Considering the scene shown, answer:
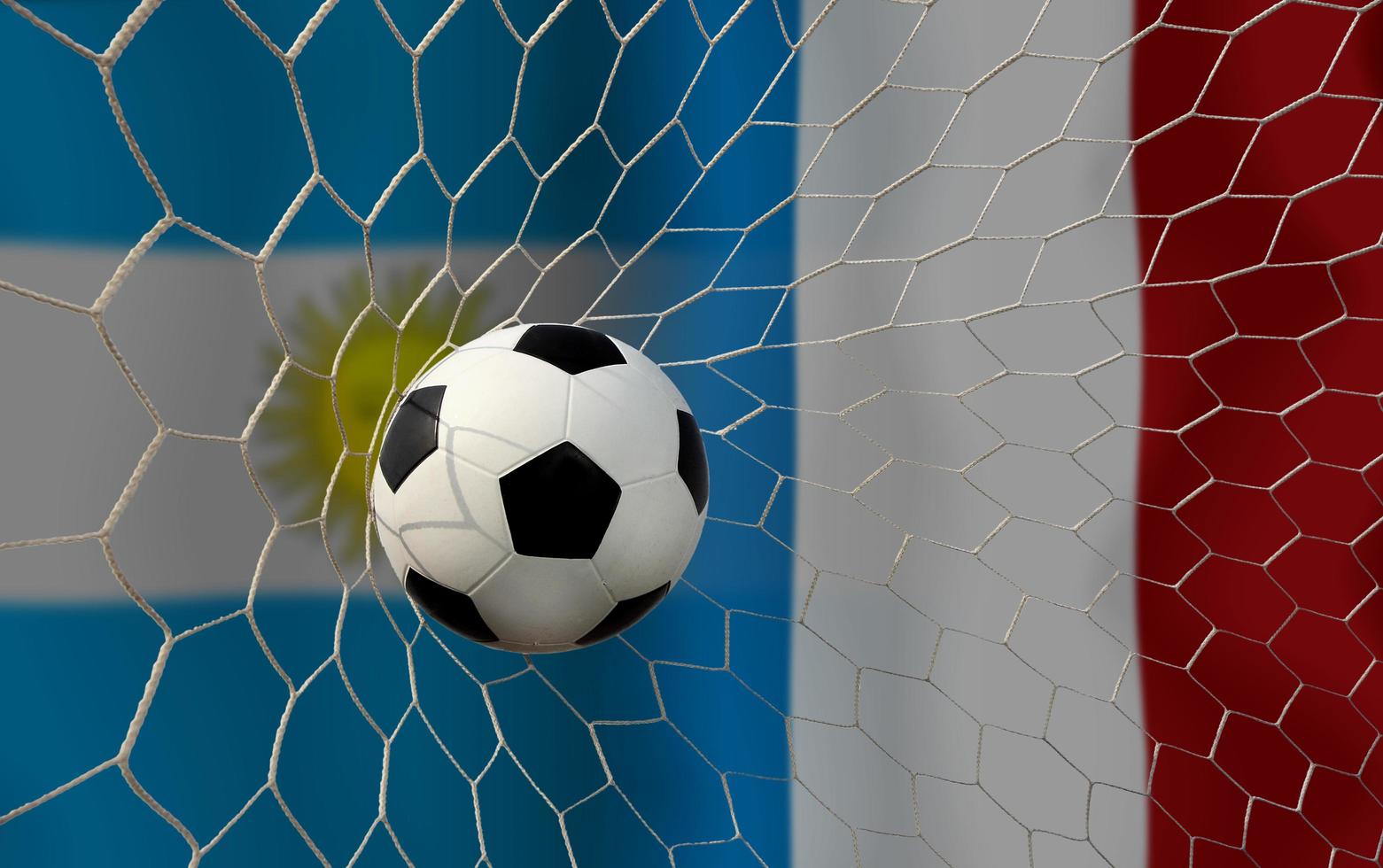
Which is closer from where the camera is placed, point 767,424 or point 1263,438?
point 1263,438

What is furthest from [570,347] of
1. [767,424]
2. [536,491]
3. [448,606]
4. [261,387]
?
[261,387]

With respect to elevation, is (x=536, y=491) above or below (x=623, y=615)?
Result: above

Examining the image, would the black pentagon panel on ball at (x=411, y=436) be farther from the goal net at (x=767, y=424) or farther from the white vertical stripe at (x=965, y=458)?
the white vertical stripe at (x=965, y=458)

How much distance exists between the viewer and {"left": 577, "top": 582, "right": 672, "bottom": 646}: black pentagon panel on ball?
0.86m

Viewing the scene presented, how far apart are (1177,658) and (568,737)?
2.88 ft

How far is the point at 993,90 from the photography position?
137 cm

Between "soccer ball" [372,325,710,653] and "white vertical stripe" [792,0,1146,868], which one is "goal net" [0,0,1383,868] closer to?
"white vertical stripe" [792,0,1146,868]

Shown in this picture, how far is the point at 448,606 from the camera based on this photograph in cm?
85

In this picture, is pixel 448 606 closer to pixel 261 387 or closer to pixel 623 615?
pixel 623 615

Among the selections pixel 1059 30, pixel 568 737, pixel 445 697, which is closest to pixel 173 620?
pixel 445 697

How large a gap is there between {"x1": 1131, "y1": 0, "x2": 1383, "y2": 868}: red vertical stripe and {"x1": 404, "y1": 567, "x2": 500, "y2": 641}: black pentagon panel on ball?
962 mm

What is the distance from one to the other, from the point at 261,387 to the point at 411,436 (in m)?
0.73

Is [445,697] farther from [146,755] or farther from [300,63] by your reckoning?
[300,63]

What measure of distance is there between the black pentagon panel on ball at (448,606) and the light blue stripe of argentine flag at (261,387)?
58 cm
